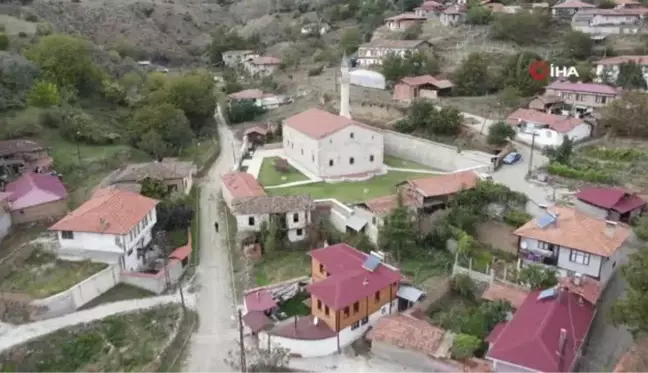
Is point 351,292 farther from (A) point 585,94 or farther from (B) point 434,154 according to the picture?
(A) point 585,94

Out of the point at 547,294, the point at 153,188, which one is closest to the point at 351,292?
the point at 547,294

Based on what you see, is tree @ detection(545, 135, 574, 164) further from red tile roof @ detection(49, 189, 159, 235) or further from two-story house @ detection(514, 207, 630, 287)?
red tile roof @ detection(49, 189, 159, 235)

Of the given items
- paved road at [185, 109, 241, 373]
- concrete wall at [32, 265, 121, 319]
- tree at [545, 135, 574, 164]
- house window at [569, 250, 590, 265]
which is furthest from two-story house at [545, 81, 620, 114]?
concrete wall at [32, 265, 121, 319]

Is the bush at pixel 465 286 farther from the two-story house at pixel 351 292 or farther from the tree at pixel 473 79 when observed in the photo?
the tree at pixel 473 79

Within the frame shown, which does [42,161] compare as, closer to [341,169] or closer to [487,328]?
[341,169]

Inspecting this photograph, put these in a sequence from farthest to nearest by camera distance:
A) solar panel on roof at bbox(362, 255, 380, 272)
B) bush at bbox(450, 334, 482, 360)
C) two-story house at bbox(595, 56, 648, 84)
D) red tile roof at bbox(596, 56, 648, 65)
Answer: red tile roof at bbox(596, 56, 648, 65), two-story house at bbox(595, 56, 648, 84), solar panel on roof at bbox(362, 255, 380, 272), bush at bbox(450, 334, 482, 360)

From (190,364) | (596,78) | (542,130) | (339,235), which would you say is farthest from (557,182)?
(190,364)
